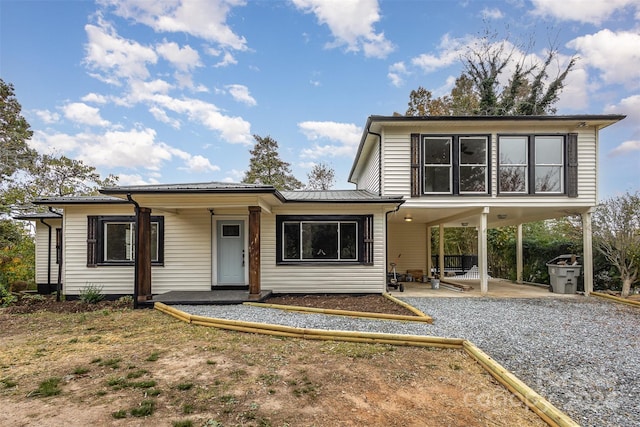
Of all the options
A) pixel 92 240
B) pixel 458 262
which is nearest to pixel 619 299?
pixel 458 262

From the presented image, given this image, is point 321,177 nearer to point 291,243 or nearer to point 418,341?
point 291,243

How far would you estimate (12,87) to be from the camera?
50.2 ft

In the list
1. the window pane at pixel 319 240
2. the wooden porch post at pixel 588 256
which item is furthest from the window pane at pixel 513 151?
the window pane at pixel 319 240

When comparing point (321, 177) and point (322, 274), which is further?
point (321, 177)

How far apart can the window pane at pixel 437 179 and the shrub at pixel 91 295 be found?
30.6 ft

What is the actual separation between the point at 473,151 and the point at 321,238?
507cm

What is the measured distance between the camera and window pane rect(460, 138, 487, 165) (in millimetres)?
9078

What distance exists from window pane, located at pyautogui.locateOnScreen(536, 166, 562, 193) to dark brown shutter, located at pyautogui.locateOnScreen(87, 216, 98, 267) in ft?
40.6

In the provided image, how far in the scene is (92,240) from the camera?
8.55 meters

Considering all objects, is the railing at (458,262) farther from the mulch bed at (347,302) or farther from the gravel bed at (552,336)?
the mulch bed at (347,302)

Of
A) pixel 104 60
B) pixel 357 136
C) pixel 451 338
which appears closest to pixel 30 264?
pixel 104 60

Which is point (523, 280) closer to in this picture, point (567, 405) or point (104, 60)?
point (567, 405)

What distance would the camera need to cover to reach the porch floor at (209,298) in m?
7.26

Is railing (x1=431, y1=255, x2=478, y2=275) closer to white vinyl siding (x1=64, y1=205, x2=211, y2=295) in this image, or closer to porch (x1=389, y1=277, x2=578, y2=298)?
porch (x1=389, y1=277, x2=578, y2=298)
